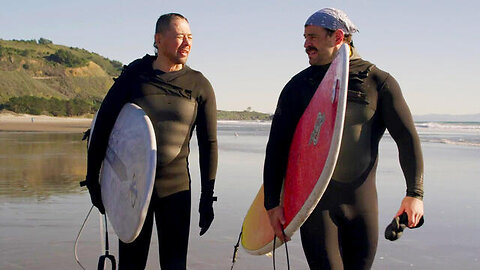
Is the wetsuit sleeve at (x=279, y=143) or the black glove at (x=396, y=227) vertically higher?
the wetsuit sleeve at (x=279, y=143)

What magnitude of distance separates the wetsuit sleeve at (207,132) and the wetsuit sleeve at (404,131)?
0.97 metres

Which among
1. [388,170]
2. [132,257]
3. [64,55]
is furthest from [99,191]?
[64,55]

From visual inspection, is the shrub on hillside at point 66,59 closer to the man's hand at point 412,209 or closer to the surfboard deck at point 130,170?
the surfboard deck at point 130,170

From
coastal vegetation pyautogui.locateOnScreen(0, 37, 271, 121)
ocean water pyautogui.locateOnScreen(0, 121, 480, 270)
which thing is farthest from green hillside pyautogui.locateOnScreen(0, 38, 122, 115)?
ocean water pyautogui.locateOnScreen(0, 121, 480, 270)

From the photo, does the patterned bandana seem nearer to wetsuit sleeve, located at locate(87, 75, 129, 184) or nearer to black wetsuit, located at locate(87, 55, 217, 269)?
black wetsuit, located at locate(87, 55, 217, 269)

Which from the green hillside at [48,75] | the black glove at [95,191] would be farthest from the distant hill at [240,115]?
the black glove at [95,191]

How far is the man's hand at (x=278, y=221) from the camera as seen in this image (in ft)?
9.29

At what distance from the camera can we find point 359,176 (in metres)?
2.76

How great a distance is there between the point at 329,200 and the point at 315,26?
2.57ft

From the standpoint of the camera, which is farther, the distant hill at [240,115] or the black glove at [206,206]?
the distant hill at [240,115]

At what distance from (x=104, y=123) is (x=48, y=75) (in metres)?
87.1

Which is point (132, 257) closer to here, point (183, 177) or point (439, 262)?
point (183, 177)

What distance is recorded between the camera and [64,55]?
306 feet

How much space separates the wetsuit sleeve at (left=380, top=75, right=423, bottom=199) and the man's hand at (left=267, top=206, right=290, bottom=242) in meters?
0.57
